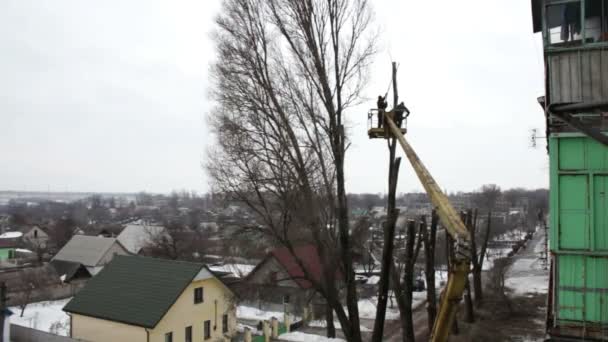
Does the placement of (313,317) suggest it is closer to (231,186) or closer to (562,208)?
(231,186)

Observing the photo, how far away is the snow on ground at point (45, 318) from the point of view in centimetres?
2433

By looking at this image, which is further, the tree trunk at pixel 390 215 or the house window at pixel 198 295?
the house window at pixel 198 295

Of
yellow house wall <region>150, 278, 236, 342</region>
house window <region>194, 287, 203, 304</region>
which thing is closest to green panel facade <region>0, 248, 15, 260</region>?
yellow house wall <region>150, 278, 236, 342</region>

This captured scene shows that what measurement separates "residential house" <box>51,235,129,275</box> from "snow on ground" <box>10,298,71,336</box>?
1088 cm

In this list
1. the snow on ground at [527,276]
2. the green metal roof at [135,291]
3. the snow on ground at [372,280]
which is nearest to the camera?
the green metal roof at [135,291]

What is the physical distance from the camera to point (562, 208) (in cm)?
794

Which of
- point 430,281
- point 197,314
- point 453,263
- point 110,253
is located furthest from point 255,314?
point 453,263

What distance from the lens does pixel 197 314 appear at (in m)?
20.7

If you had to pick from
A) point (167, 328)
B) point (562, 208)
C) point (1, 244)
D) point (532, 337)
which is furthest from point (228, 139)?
point (1, 244)

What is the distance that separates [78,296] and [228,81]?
1450 cm

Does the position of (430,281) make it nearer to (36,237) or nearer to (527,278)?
(527,278)

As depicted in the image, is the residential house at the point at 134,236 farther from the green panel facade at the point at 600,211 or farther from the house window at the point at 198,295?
the green panel facade at the point at 600,211

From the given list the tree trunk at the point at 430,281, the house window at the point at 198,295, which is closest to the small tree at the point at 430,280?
the tree trunk at the point at 430,281

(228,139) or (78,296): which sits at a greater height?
(228,139)
